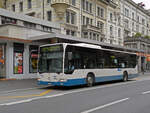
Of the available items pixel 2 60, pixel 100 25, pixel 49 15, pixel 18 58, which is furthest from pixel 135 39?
pixel 2 60

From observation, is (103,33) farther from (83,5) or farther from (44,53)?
(44,53)

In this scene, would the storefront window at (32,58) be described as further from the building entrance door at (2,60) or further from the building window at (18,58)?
the building entrance door at (2,60)

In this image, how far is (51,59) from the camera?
45.1 ft

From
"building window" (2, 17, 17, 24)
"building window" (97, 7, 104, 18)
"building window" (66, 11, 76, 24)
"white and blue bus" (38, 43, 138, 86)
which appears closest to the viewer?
"white and blue bus" (38, 43, 138, 86)

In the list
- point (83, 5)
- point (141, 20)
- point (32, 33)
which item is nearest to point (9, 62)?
point (32, 33)

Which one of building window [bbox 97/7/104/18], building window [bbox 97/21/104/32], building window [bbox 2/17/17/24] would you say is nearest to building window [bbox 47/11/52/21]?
building window [bbox 2/17/17/24]

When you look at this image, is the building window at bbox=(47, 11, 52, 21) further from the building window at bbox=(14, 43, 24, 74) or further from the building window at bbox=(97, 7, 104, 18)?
the building window at bbox=(14, 43, 24, 74)

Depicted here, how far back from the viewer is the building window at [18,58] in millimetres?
21922

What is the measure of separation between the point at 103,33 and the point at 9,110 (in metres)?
38.8

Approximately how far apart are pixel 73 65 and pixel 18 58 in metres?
10.3

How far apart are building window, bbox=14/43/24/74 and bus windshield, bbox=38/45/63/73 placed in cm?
838

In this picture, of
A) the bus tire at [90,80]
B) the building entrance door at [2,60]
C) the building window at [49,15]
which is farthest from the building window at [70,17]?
the bus tire at [90,80]

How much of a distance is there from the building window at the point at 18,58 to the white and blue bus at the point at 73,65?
27.0 ft

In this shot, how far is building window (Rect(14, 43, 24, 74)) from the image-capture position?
21.9 meters
